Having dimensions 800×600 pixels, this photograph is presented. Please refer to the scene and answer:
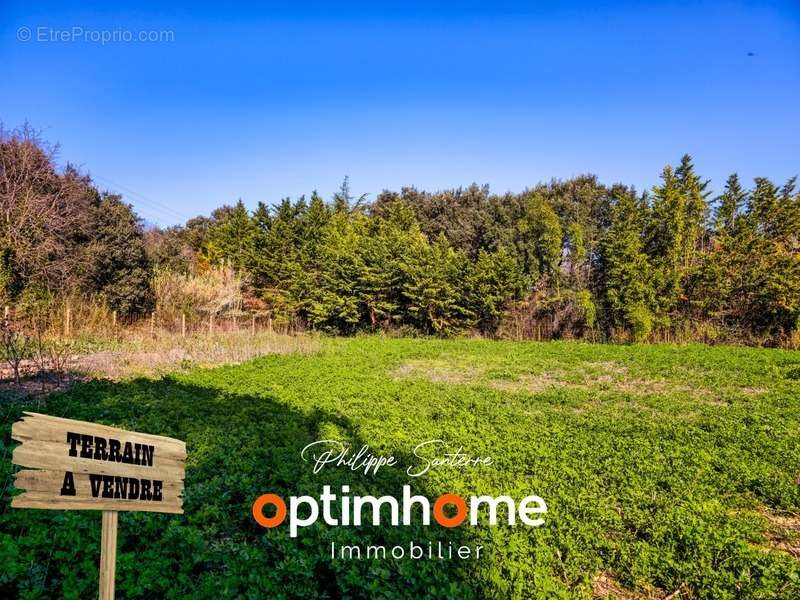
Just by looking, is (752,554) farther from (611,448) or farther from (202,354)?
(202,354)

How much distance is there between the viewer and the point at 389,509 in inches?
168

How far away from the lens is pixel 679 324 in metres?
20.9

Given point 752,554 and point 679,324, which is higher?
point 679,324

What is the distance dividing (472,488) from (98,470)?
3770 millimetres

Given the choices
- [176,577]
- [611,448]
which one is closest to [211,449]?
[176,577]

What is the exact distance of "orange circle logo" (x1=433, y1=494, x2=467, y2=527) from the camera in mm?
4137

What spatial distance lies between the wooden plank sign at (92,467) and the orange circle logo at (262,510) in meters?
1.94

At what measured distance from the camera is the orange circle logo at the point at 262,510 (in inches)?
155

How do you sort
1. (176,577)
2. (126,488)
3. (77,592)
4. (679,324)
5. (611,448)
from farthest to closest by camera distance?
(679,324) < (611,448) < (176,577) < (77,592) < (126,488)

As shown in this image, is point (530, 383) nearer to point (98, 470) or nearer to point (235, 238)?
point (98, 470)

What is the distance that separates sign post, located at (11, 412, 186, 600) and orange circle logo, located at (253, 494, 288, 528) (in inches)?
77.7

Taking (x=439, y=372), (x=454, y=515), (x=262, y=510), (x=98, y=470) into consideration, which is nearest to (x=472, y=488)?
(x=454, y=515)

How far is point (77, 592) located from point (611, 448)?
599 cm

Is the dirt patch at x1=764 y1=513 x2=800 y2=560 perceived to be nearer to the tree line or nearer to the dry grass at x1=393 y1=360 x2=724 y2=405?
the dry grass at x1=393 y1=360 x2=724 y2=405
